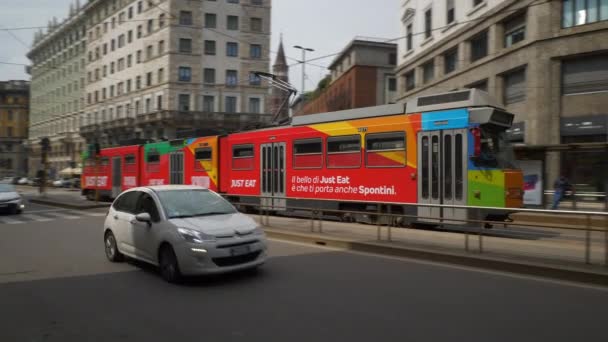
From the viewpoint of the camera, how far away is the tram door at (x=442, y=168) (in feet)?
36.9

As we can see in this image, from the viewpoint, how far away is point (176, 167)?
21.1 meters

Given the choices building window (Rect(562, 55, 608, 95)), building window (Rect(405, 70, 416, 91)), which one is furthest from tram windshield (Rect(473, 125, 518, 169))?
building window (Rect(405, 70, 416, 91))

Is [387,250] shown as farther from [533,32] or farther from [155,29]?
[155,29]

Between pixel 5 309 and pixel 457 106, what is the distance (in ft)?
33.5

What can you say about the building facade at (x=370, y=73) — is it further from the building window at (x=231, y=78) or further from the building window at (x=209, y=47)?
the building window at (x=209, y=47)

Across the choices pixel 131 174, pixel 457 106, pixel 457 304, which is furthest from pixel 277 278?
pixel 131 174

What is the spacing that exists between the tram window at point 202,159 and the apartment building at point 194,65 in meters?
32.0

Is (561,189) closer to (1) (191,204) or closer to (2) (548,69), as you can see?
(2) (548,69)

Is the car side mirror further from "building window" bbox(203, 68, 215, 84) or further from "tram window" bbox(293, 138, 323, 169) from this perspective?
"building window" bbox(203, 68, 215, 84)

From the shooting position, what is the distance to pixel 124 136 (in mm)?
59750

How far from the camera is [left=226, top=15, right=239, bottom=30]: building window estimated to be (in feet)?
181

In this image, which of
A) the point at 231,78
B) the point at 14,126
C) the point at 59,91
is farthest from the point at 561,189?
the point at 14,126

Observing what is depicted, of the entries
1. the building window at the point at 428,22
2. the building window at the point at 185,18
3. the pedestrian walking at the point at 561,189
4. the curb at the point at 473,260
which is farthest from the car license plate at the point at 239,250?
the building window at the point at 185,18

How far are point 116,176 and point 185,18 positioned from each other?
3394 centimetres
